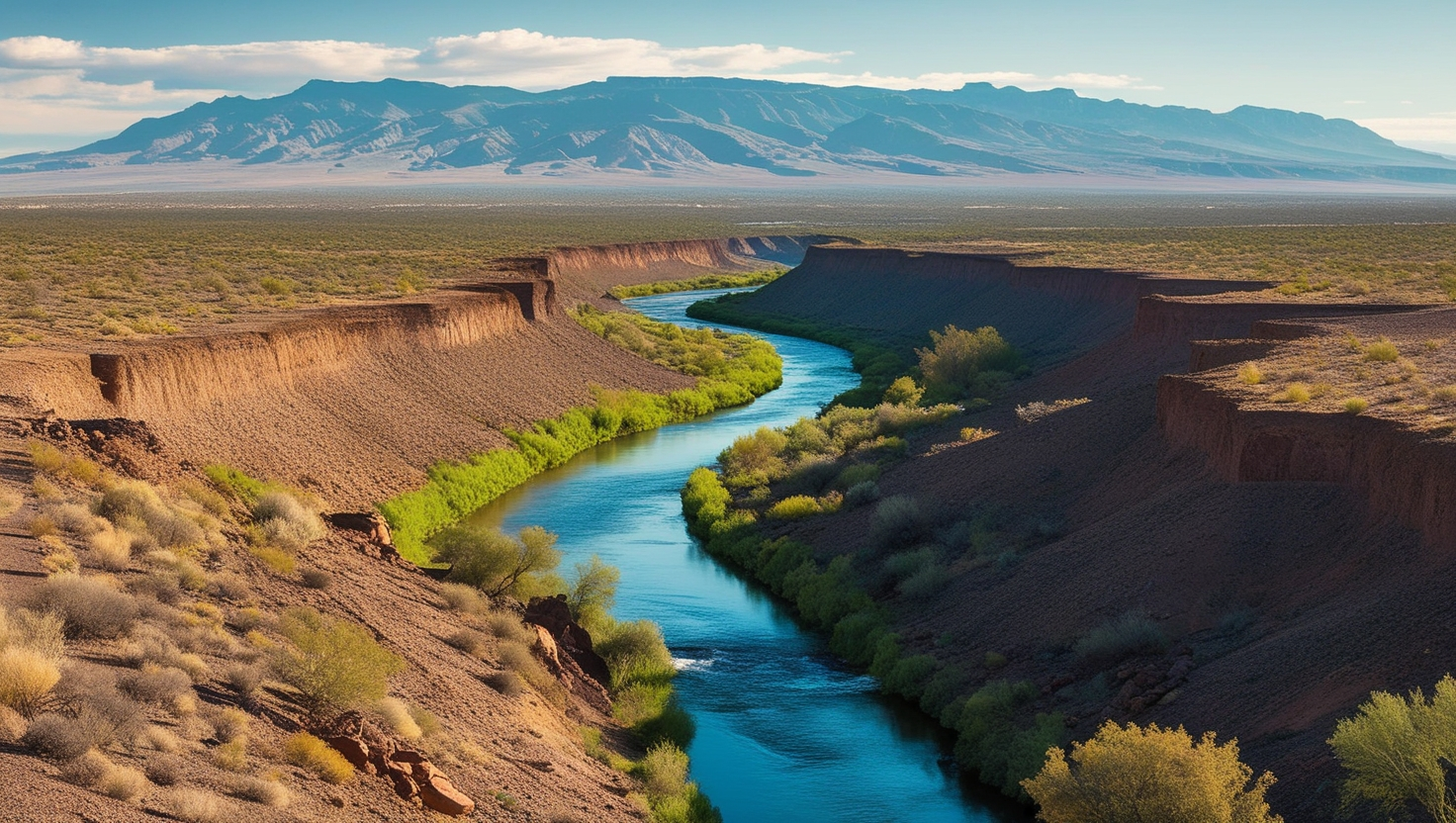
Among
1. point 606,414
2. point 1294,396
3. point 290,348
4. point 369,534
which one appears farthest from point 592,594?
point 606,414

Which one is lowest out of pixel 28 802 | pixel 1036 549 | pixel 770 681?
pixel 770 681

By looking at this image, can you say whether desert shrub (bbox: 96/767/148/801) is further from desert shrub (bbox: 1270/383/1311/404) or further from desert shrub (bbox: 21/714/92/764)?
desert shrub (bbox: 1270/383/1311/404)

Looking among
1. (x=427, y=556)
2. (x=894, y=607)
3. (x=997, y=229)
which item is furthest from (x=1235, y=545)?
(x=997, y=229)

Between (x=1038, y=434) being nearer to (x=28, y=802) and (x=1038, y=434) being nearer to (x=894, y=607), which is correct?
(x=894, y=607)

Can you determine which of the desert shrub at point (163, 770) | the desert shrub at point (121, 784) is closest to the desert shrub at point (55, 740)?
the desert shrub at point (121, 784)

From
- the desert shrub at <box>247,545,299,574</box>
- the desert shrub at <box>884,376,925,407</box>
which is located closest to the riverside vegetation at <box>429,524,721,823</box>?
the desert shrub at <box>247,545,299,574</box>

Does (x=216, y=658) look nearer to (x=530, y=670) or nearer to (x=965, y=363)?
(x=530, y=670)
